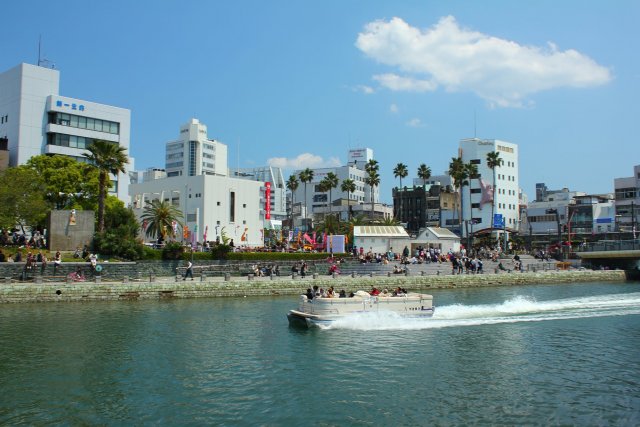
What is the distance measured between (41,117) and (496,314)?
7649 centimetres

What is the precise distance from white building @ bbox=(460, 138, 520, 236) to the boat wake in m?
93.6

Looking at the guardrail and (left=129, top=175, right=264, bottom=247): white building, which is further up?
(left=129, top=175, right=264, bottom=247): white building

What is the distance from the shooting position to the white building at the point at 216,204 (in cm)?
9388

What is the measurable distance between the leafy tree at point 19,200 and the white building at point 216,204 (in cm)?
3130

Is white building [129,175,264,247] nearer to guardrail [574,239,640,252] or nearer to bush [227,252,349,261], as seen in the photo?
bush [227,252,349,261]

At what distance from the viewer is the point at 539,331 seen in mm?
33594

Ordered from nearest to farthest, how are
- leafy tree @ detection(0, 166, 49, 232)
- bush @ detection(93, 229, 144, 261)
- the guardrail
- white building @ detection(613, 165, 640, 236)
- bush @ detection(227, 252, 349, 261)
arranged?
leafy tree @ detection(0, 166, 49, 232) → bush @ detection(93, 229, 144, 261) → bush @ detection(227, 252, 349, 261) → the guardrail → white building @ detection(613, 165, 640, 236)

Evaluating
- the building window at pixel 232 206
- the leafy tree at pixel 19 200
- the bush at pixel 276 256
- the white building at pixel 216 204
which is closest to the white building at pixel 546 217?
the white building at pixel 216 204

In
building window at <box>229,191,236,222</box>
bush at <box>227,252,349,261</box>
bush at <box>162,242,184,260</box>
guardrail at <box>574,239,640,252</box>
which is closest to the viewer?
bush at <box>162,242,184,260</box>

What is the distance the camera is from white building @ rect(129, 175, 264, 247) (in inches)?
3696

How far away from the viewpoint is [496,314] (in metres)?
39.1

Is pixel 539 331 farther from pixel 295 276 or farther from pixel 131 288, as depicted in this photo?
pixel 131 288

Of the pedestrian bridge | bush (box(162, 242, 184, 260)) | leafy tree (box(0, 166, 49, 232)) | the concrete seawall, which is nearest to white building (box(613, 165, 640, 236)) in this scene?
the pedestrian bridge

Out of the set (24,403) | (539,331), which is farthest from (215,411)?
(539,331)
